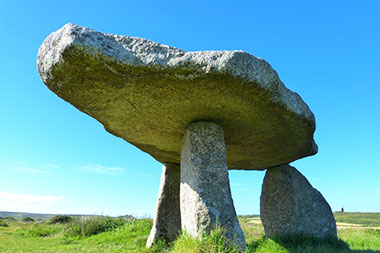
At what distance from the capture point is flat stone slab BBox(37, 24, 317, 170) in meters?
3.71

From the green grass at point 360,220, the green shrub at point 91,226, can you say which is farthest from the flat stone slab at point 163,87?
the green grass at point 360,220

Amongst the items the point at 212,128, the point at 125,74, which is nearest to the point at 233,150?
the point at 212,128

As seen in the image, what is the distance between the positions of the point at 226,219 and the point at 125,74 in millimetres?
2864

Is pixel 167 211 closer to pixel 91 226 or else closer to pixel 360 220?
pixel 91 226

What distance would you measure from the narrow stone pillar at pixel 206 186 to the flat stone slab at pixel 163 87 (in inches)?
14.8

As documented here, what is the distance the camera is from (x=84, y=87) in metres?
4.17

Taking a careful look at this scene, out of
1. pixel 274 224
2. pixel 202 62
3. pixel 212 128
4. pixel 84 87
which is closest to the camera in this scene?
pixel 202 62

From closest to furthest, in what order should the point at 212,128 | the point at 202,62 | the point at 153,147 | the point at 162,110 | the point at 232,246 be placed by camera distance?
1. the point at 202,62
2. the point at 232,246
3. the point at 162,110
4. the point at 212,128
5. the point at 153,147

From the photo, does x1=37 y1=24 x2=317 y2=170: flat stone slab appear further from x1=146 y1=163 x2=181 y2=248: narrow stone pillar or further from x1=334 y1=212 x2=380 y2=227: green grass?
x1=334 y1=212 x2=380 y2=227: green grass

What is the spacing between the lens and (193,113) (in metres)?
5.09

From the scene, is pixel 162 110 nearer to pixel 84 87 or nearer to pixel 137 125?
pixel 137 125

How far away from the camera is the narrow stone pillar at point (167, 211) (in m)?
7.09

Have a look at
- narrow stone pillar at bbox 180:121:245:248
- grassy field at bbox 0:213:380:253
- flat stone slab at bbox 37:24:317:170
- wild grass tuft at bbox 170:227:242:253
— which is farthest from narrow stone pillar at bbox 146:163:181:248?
wild grass tuft at bbox 170:227:242:253

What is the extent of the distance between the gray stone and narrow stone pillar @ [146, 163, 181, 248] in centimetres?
252
